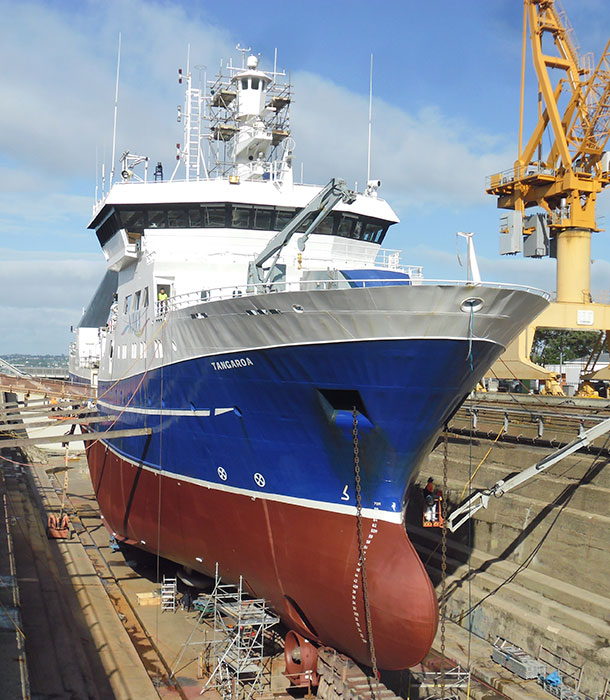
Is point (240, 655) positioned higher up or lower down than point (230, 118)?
lower down

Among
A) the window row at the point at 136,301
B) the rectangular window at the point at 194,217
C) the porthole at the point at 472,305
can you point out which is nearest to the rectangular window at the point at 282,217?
the rectangular window at the point at 194,217

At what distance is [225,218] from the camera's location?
1548 cm

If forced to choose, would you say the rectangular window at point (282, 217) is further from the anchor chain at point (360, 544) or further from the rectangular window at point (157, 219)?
the anchor chain at point (360, 544)

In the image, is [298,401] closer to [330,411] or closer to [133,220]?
[330,411]

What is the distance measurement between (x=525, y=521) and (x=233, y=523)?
6.99 metres

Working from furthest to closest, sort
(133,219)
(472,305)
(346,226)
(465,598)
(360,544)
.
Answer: (133,219) < (346,226) < (465,598) < (360,544) < (472,305)

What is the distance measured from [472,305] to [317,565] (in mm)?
4607

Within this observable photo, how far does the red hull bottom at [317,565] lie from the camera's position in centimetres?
994

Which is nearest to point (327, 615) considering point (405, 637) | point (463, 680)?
point (405, 637)

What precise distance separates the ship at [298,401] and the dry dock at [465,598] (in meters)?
1.55

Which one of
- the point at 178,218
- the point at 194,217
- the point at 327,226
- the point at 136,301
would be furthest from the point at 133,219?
the point at 327,226

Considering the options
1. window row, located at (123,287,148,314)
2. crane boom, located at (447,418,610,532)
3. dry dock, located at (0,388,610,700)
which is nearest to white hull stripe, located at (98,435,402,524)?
dry dock, located at (0,388,610,700)

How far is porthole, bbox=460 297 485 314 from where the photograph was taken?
9132mm

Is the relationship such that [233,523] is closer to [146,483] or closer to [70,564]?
[146,483]
